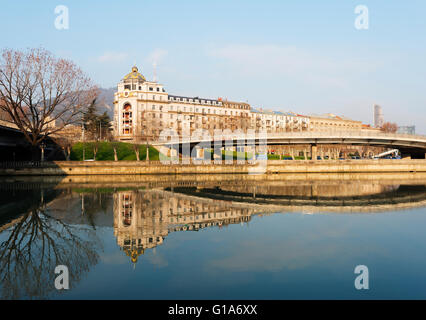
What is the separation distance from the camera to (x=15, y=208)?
1013 inches

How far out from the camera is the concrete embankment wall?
5212cm

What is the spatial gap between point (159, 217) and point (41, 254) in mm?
8386

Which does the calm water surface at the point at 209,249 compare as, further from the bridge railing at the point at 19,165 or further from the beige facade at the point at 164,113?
the beige facade at the point at 164,113

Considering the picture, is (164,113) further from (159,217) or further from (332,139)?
(159,217)

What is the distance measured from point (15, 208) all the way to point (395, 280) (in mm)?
24244

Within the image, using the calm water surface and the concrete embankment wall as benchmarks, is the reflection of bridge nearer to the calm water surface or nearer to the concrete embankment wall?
the concrete embankment wall

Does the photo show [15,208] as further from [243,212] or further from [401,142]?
[401,142]

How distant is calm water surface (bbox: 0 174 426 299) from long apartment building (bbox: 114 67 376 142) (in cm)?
6756

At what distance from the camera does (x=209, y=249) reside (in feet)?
48.6

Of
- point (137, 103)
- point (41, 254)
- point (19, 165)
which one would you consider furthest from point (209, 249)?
point (137, 103)

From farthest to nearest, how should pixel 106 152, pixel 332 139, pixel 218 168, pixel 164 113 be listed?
pixel 164 113 < pixel 106 152 < pixel 332 139 < pixel 218 168

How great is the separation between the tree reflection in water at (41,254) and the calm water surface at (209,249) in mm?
40

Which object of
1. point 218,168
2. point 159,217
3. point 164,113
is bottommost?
point 159,217

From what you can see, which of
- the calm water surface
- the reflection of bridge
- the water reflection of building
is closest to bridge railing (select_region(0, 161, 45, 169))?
the calm water surface
